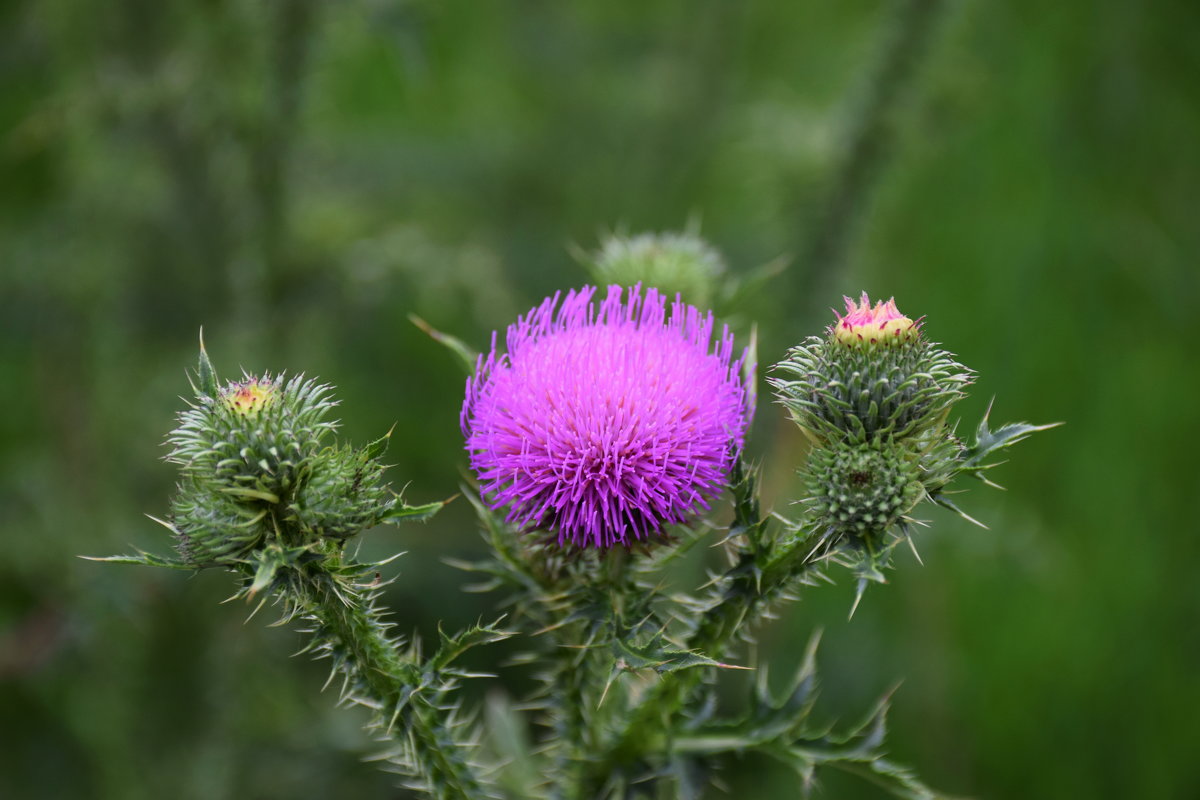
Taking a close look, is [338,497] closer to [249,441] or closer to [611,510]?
[249,441]

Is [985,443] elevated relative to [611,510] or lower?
elevated

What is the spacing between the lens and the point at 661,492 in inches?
72.2

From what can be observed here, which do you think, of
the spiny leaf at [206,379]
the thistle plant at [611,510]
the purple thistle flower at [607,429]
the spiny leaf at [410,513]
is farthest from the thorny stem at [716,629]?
the spiny leaf at [206,379]

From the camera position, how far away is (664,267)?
2434mm

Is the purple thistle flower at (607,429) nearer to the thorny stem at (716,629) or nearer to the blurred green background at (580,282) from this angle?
the thorny stem at (716,629)

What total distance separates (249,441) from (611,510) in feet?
2.13

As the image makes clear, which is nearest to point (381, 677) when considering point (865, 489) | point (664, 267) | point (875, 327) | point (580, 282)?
point (865, 489)

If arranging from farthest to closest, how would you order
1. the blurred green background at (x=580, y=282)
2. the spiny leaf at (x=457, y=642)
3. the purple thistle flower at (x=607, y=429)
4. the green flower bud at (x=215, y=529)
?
1. the blurred green background at (x=580, y=282)
2. the purple thistle flower at (x=607, y=429)
3. the spiny leaf at (x=457, y=642)
4. the green flower bud at (x=215, y=529)

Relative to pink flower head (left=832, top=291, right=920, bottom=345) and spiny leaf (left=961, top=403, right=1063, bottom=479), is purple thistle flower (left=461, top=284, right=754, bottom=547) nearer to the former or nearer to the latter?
pink flower head (left=832, top=291, right=920, bottom=345)

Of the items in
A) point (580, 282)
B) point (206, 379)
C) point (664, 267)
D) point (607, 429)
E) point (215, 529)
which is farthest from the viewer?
point (580, 282)

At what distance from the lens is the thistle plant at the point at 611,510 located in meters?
1.63

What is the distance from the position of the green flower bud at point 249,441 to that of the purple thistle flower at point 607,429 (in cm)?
35

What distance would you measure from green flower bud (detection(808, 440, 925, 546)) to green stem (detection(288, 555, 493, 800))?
0.75 meters

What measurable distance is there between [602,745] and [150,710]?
2583mm
